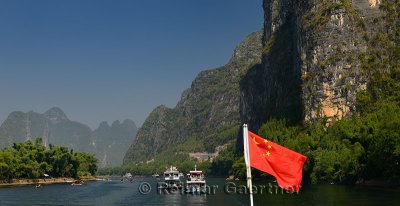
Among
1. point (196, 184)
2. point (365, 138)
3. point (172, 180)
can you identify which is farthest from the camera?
point (172, 180)

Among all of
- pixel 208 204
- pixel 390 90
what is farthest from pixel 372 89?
pixel 208 204

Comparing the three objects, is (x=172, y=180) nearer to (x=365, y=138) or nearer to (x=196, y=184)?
(x=196, y=184)

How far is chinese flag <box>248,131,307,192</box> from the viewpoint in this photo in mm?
22109

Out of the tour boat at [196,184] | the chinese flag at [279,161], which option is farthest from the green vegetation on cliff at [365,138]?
the chinese flag at [279,161]

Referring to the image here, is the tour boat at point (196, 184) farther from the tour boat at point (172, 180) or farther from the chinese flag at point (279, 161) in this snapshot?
the chinese flag at point (279, 161)

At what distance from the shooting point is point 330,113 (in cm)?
19550

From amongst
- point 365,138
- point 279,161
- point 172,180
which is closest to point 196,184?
point 172,180

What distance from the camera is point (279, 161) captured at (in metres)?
22.4

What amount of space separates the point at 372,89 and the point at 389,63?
1404 centimetres

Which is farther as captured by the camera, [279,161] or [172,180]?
[172,180]

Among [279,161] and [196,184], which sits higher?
[279,161]

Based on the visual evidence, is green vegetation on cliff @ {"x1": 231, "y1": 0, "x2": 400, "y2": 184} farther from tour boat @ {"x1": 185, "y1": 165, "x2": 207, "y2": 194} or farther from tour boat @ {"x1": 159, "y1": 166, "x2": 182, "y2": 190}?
tour boat @ {"x1": 159, "y1": 166, "x2": 182, "y2": 190}

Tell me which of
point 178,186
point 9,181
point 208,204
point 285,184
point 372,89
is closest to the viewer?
point 285,184

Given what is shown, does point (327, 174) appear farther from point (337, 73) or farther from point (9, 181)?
point (9, 181)
